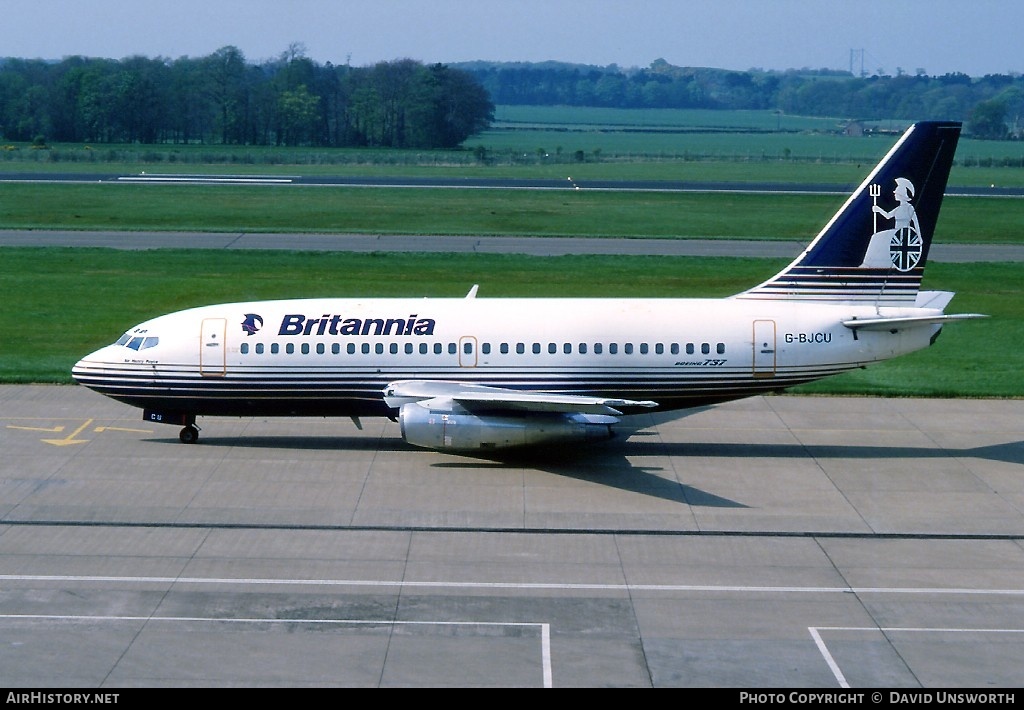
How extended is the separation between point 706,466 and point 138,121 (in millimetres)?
131450

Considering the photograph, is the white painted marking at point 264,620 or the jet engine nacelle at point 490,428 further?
the jet engine nacelle at point 490,428

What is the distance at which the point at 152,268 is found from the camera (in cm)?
5759

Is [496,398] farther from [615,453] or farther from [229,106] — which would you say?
[229,106]

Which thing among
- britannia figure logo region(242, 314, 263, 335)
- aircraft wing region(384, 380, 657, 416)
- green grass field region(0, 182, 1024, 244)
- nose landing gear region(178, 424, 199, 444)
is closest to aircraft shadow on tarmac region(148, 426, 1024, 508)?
nose landing gear region(178, 424, 199, 444)

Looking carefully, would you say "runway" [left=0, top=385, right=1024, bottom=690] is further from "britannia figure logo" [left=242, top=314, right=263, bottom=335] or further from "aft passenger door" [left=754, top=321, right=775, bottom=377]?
"britannia figure logo" [left=242, top=314, right=263, bottom=335]

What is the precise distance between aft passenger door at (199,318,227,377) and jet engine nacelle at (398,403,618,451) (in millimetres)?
4975

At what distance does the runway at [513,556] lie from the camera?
60.5 ft

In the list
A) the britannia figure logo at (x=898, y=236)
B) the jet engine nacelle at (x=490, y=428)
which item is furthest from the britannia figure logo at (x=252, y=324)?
the britannia figure logo at (x=898, y=236)

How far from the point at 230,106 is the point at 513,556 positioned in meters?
138

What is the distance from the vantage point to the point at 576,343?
30047 millimetres

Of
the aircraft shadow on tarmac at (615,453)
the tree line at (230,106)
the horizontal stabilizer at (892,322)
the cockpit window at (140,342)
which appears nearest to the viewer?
the aircraft shadow on tarmac at (615,453)

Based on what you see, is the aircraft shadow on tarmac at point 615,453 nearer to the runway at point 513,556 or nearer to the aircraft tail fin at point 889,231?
the runway at point 513,556

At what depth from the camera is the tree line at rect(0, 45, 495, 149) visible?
147 meters
